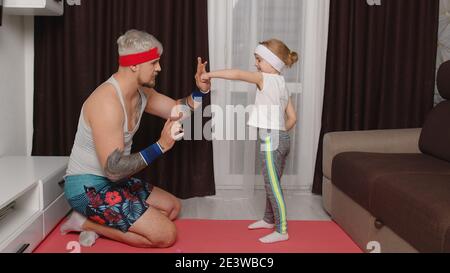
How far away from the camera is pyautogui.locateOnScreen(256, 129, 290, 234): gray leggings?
8.20 ft

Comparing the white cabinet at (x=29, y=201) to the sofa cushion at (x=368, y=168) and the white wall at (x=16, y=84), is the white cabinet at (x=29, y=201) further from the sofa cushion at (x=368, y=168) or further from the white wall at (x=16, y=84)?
the sofa cushion at (x=368, y=168)

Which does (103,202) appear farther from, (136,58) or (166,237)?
(136,58)

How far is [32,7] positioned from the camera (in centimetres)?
274

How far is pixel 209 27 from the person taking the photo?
3.42 meters

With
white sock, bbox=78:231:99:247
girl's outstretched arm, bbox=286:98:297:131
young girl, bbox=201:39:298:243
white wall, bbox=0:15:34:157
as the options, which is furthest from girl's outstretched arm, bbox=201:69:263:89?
white wall, bbox=0:15:34:157

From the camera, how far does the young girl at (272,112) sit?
8.14 ft

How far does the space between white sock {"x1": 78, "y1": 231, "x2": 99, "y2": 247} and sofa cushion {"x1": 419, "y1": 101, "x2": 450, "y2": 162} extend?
1949mm

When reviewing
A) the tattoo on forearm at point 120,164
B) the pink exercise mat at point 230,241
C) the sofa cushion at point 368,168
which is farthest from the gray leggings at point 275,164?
the tattoo on forearm at point 120,164

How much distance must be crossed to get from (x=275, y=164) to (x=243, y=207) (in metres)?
0.80

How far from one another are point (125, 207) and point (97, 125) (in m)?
0.44

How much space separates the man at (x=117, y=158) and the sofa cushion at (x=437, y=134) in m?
1.51

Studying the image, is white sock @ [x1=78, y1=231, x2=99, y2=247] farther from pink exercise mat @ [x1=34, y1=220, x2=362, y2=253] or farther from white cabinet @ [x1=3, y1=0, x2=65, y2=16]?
white cabinet @ [x1=3, y1=0, x2=65, y2=16]
